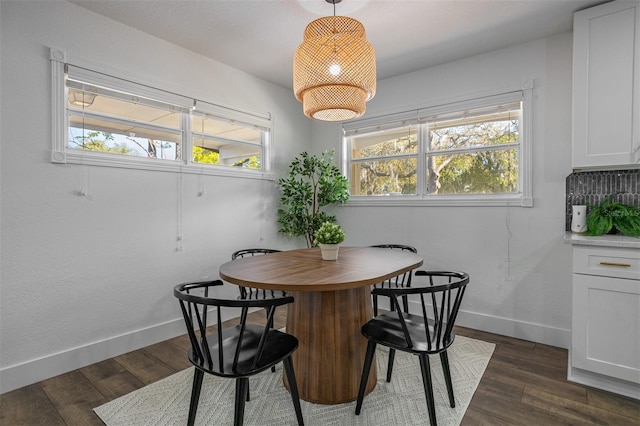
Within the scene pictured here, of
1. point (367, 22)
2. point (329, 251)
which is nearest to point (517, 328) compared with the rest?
point (329, 251)

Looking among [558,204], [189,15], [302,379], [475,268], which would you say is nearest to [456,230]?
[475,268]

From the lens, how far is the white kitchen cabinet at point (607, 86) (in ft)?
7.46

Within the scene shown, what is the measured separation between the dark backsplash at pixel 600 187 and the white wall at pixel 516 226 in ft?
0.27

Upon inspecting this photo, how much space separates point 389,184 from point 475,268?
130cm

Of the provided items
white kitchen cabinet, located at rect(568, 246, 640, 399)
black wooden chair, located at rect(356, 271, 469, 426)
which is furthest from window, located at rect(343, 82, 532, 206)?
black wooden chair, located at rect(356, 271, 469, 426)

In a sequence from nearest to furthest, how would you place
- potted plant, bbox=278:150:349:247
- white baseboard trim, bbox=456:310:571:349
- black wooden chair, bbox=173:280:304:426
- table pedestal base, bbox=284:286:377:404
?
black wooden chair, bbox=173:280:304:426 → table pedestal base, bbox=284:286:377:404 → white baseboard trim, bbox=456:310:571:349 → potted plant, bbox=278:150:349:247

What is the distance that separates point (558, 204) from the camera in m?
2.82

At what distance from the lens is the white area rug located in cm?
184

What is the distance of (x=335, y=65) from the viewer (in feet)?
6.34

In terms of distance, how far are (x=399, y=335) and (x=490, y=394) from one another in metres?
0.83

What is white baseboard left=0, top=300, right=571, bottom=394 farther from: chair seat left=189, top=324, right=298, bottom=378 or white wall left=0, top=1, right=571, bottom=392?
chair seat left=189, top=324, right=298, bottom=378

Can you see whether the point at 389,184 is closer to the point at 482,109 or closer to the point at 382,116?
the point at 382,116

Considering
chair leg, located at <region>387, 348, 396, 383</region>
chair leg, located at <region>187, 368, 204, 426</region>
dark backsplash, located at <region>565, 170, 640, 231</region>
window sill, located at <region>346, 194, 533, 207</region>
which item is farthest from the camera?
window sill, located at <region>346, 194, 533, 207</region>

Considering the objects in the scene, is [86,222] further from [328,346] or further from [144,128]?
[328,346]
